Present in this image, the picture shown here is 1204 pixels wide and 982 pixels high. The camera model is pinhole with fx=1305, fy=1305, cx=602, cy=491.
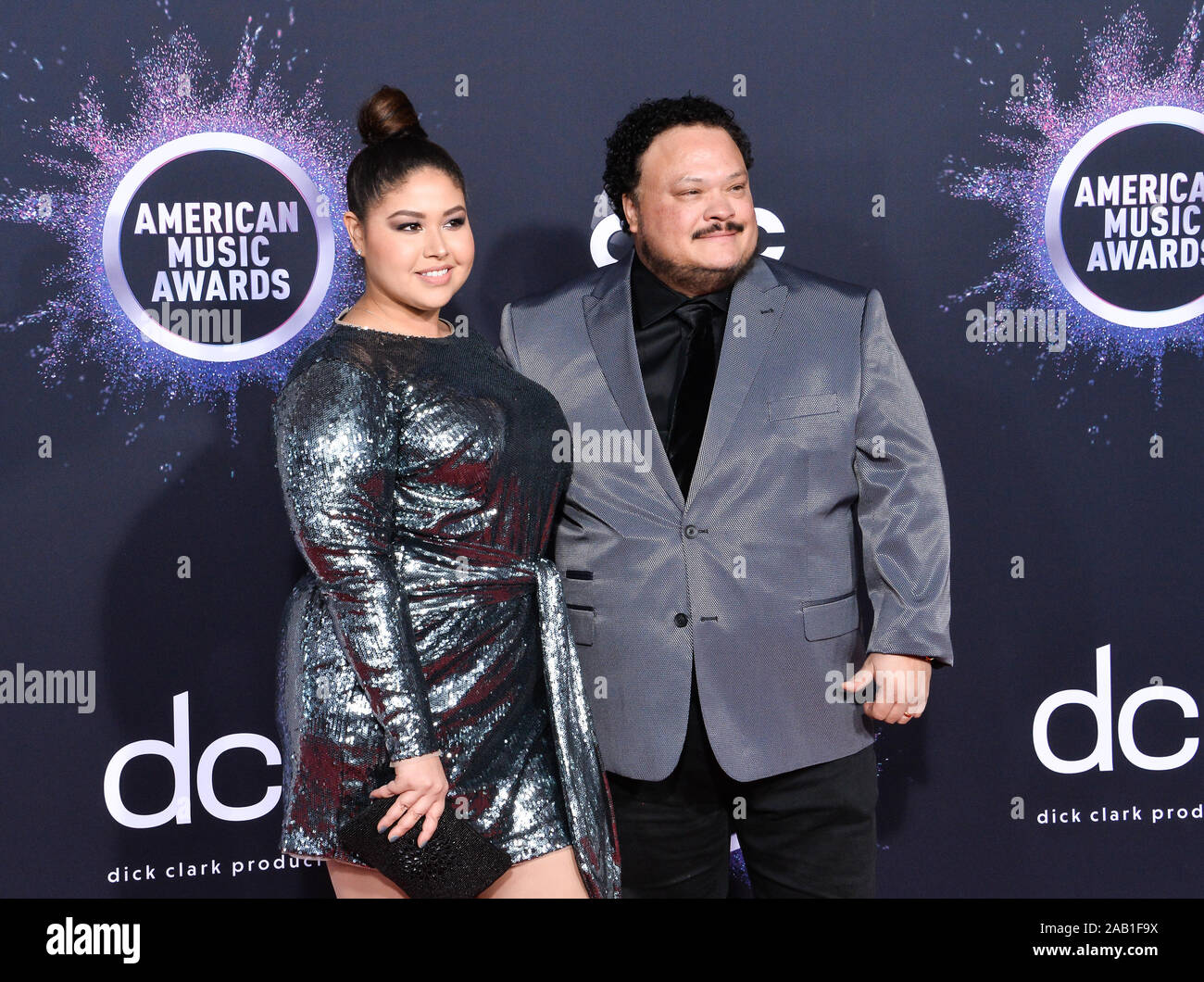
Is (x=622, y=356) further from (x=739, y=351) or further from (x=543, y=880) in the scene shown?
(x=543, y=880)

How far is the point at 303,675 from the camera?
2.10m

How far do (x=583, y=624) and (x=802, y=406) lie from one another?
0.60 m

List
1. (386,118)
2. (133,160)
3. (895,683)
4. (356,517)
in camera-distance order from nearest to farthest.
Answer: (356,517) → (386,118) → (895,683) → (133,160)

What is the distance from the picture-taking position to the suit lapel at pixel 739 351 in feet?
8.12

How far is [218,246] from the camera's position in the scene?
3.07 meters

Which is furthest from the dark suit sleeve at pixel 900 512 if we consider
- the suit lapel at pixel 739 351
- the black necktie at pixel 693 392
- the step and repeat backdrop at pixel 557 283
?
the step and repeat backdrop at pixel 557 283

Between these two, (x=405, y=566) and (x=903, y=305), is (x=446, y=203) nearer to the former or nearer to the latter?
(x=405, y=566)

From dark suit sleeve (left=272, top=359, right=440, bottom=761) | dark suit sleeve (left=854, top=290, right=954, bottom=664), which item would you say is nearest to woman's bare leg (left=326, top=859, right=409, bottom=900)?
dark suit sleeve (left=272, top=359, right=440, bottom=761)

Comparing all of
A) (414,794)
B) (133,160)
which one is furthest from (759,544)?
(133,160)

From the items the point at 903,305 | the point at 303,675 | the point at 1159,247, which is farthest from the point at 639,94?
the point at 303,675

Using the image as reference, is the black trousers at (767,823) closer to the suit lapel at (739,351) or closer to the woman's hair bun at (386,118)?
the suit lapel at (739,351)
